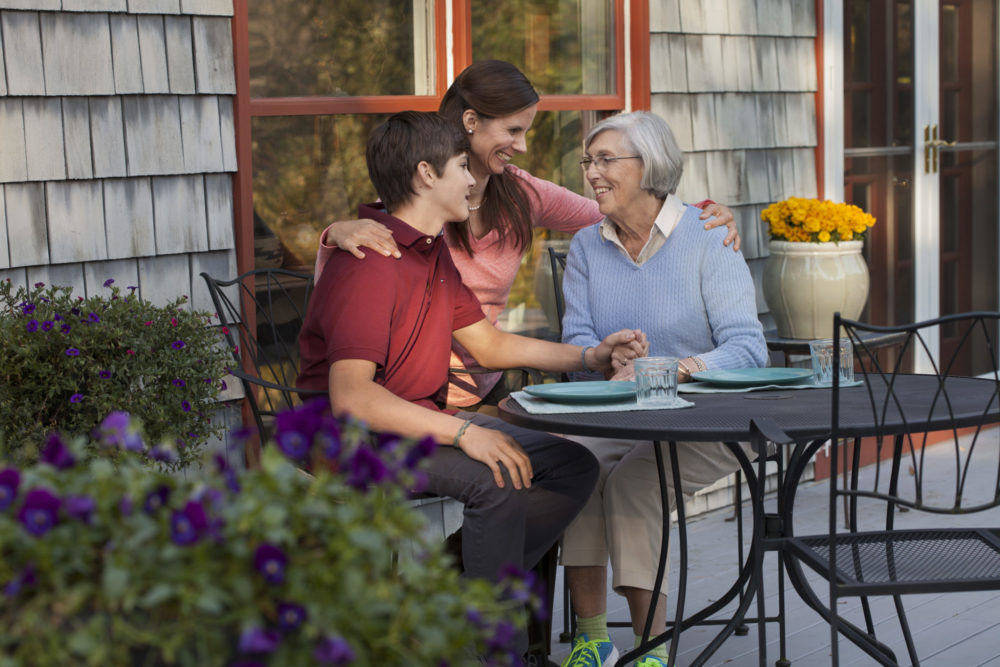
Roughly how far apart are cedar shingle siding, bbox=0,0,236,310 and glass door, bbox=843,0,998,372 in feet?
9.60

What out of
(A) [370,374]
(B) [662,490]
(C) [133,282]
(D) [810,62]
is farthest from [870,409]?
(D) [810,62]

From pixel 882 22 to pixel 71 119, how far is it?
142 inches

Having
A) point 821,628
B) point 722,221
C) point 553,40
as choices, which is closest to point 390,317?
point 722,221

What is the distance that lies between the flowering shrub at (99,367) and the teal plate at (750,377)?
1143 millimetres

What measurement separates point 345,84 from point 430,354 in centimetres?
120

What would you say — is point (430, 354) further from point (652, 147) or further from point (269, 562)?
point (269, 562)

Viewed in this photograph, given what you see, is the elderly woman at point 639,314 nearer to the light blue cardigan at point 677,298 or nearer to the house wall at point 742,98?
Answer: the light blue cardigan at point 677,298

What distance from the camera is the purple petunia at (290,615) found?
1.12 m

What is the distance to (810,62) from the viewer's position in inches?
193

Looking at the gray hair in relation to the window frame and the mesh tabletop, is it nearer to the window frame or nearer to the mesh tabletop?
the mesh tabletop

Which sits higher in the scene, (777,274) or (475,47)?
(475,47)

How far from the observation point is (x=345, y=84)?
138 inches

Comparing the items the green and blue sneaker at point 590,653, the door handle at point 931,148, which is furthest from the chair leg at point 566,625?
the door handle at point 931,148

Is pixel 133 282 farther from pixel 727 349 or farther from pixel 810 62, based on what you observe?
pixel 810 62
